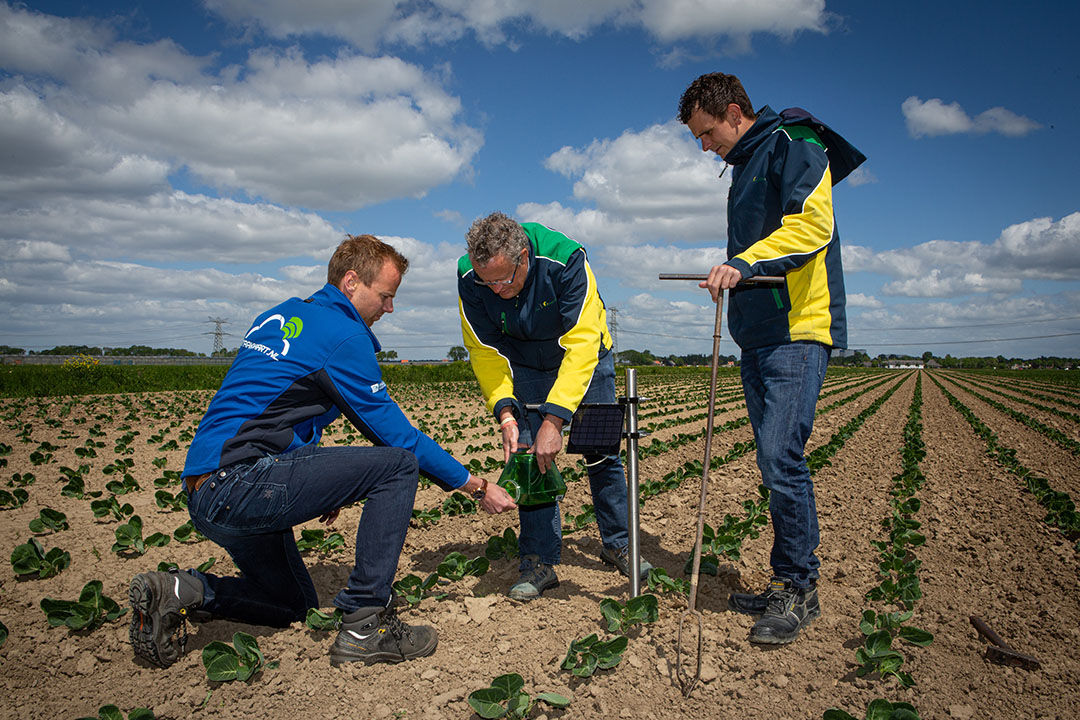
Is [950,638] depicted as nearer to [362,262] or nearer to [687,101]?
[687,101]

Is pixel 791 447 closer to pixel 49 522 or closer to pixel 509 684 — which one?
pixel 509 684

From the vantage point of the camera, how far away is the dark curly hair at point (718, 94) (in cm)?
299

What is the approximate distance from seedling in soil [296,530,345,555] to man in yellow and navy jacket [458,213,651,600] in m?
1.50

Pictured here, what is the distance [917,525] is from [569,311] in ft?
10.5

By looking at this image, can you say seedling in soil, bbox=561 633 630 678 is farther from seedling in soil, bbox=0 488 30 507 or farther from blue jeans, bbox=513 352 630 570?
seedling in soil, bbox=0 488 30 507

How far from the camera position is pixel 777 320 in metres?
2.94

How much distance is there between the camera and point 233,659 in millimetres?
2611

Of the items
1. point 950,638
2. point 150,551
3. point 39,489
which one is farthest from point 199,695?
point 39,489

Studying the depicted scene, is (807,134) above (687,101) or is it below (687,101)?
below

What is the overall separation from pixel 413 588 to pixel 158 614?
47.3 inches

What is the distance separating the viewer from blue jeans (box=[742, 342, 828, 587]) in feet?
9.45

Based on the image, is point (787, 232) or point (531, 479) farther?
point (531, 479)

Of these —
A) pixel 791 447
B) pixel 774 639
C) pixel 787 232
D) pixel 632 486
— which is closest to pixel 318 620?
pixel 632 486

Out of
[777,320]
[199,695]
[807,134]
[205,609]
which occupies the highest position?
[807,134]
